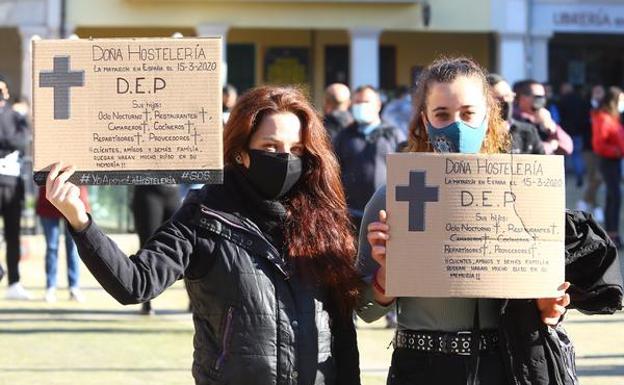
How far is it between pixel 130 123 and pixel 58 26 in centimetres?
2455

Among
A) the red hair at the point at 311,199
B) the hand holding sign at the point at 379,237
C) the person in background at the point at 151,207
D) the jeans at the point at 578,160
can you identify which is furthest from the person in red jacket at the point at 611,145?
the hand holding sign at the point at 379,237

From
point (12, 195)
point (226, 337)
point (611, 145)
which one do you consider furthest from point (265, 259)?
point (611, 145)

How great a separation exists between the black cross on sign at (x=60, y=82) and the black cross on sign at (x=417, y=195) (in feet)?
3.29

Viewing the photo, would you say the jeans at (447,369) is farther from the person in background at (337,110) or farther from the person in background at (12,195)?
the person in background at (12,195)

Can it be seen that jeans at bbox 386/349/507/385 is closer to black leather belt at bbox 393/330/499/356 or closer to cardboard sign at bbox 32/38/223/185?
black leather belt at bbox 393/330/499/356

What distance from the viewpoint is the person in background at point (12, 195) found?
12703 mm

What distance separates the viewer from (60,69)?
416cm

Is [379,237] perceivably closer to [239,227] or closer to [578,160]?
[239,227]

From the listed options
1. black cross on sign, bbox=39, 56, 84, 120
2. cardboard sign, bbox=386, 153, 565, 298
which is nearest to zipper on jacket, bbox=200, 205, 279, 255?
cardboard sign, bbox=386, 153, 565, 298

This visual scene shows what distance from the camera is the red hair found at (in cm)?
430

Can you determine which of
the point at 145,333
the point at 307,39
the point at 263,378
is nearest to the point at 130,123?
the point at 263,378

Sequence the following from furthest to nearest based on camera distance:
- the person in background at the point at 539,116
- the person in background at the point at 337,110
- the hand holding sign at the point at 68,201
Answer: the person in background at the point at 337,110 < the person in background at the point at 539,116 < the hand holding sign at the point at 68,201

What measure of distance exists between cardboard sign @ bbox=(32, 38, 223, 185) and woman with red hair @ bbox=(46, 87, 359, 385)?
12cm

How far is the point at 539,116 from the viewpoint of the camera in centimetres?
1088
